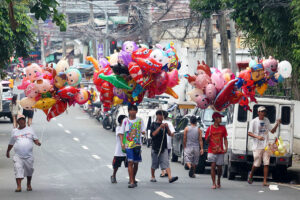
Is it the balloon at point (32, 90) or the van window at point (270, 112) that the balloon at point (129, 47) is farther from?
the van window at point (270, 112)

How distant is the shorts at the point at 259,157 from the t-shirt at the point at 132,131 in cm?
293

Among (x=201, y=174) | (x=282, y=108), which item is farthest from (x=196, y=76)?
(x=201, y=174)

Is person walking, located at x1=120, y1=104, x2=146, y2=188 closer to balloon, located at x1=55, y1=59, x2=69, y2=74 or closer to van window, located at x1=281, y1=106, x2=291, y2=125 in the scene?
balloon, located at x1=55, y1=59, x2=69, y2=74

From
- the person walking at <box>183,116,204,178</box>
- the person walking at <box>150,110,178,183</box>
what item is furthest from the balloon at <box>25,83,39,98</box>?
the person walking at <box>183,116,204,178</box>

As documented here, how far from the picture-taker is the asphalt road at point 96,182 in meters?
14.5

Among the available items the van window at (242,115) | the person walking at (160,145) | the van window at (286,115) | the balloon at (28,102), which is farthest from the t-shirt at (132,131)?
the van window at (286,115)

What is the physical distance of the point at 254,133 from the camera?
54.7 feet

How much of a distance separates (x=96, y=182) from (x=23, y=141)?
2.33m

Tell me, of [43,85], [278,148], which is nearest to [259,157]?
[278,148]

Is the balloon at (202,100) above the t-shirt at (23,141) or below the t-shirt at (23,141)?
above

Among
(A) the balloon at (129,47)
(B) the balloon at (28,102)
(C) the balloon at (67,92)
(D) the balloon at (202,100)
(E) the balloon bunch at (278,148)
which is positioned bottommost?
(E) the balloon bunch at (278,148)

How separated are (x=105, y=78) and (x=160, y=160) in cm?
285

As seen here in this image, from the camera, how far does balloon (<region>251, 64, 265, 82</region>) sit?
1542 cm

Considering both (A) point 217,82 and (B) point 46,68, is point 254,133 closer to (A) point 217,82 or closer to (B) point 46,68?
(A) point 217,82
